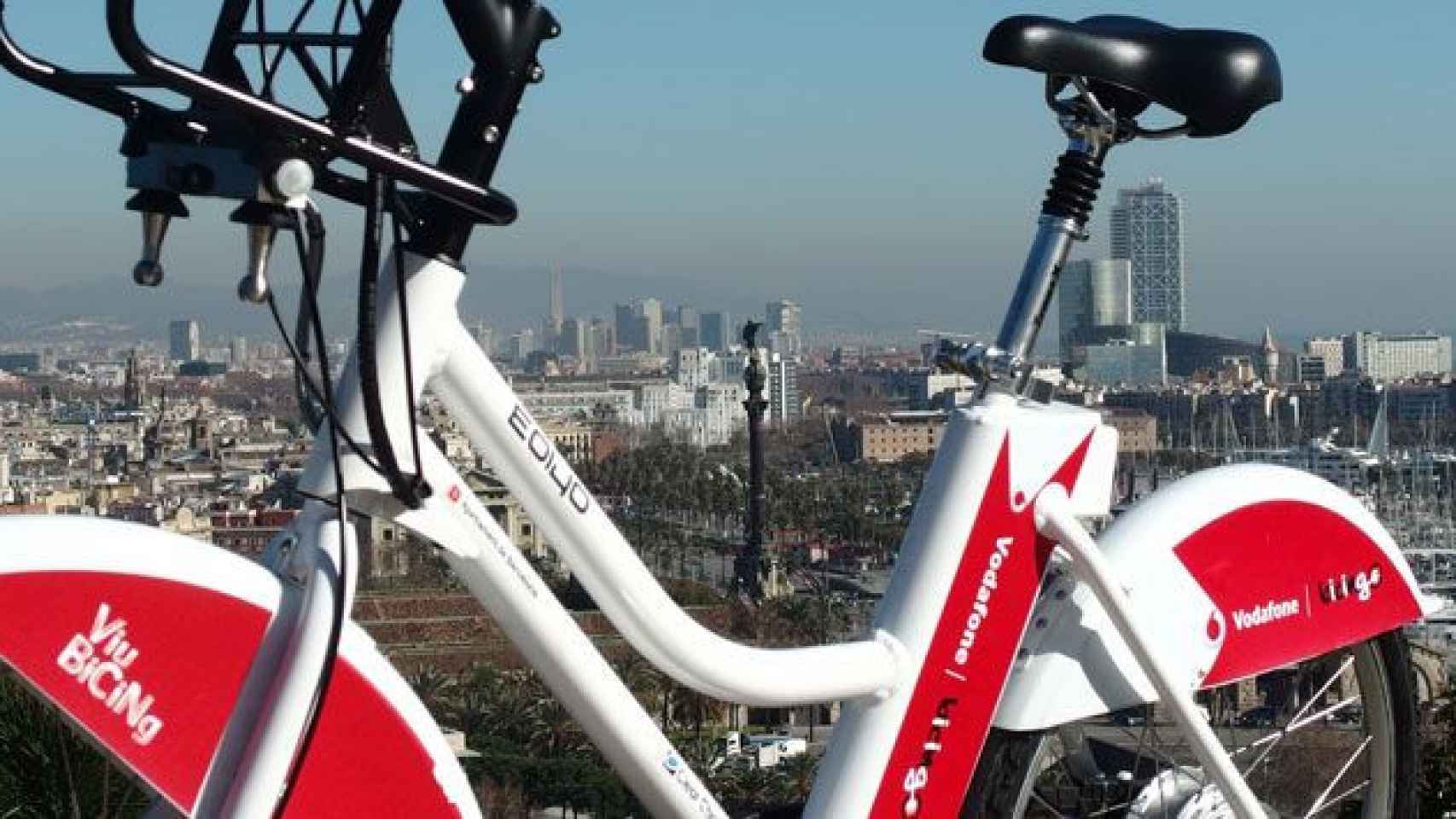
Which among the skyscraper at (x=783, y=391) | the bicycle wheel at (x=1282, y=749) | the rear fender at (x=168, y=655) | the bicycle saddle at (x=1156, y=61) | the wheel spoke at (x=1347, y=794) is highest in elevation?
the bicycle saddle at (x=1156, y=61)

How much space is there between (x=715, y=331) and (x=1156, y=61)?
333 feet

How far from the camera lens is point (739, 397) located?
257 feet

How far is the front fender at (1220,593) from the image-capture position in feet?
7.09

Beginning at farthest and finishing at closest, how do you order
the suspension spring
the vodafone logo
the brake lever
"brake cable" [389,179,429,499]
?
the vodafone logo
the suspension spring
"brake cable" [389,179,429,499]
the brake lever

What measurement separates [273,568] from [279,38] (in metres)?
0.34

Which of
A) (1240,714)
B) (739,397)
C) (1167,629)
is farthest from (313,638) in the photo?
(739,397)

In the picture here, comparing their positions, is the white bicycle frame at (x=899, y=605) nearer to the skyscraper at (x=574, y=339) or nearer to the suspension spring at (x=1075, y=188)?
the suspension spring at (x=1075, y=188)

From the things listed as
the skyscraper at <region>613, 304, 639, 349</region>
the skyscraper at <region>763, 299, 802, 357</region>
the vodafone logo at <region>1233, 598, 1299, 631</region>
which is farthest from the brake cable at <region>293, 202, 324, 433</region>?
the skyscraper at <region>613, 304, 639, 349</region>

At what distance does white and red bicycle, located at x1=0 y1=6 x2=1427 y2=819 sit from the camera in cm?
147

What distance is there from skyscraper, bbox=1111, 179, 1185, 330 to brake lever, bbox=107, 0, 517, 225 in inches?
3599

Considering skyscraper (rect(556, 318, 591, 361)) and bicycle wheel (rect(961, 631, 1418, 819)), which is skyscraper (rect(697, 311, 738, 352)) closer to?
skyscraper (rect(556, 318, 591, 361))

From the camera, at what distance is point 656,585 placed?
71.4 inches

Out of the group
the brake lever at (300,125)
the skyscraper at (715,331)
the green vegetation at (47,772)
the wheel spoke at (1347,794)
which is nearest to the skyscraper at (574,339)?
the skyscraper at (715,331)

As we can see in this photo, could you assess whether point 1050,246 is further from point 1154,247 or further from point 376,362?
point 1154,247
